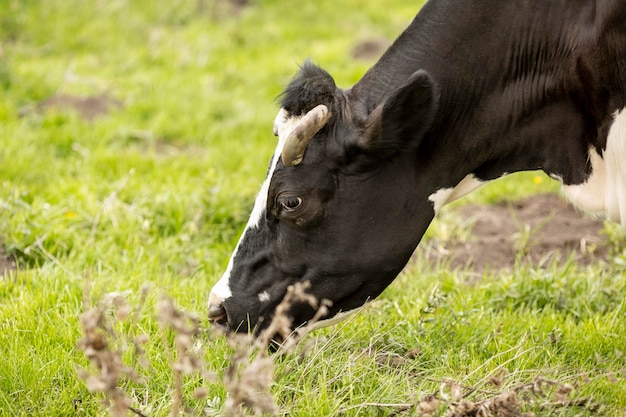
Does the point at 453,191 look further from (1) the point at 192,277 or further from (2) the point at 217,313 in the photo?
(1) the point at 192,277

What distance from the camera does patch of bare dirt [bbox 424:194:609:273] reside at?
5934mm

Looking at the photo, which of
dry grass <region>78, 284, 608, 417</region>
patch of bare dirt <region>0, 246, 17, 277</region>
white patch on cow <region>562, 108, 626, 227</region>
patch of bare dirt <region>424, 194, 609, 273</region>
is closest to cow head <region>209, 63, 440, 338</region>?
dry grass <region>78, 284, 608, 417</region>

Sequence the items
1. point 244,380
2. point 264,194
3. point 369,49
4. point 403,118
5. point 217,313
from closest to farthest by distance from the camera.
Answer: point 244,380 < point 403,118 < point 264,194 < point 217,313 < point 369,49

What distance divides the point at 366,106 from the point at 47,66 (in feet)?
20.4

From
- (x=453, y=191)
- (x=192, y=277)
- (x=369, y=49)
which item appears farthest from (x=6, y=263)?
(x=369, y=49)

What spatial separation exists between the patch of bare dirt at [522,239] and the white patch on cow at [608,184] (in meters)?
1.42

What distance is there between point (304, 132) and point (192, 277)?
5.80ft

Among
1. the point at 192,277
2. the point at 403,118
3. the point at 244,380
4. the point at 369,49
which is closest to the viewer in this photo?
the point at 244,380

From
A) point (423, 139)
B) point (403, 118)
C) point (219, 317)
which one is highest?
point (403, 118)

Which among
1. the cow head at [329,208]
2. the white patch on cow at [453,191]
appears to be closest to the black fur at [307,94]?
the cow head at [329,208]

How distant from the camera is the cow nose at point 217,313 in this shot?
421cm

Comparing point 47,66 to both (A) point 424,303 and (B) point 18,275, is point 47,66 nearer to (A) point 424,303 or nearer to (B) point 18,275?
(B) point 18,275

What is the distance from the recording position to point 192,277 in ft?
17.4

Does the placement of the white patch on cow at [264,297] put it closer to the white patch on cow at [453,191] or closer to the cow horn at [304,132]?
the cow horn at [304,132]
